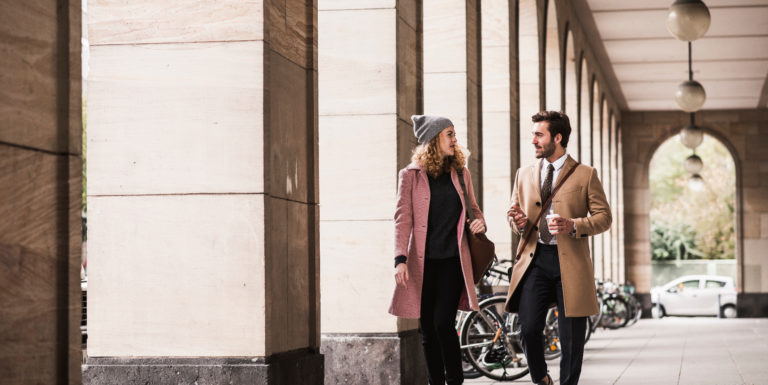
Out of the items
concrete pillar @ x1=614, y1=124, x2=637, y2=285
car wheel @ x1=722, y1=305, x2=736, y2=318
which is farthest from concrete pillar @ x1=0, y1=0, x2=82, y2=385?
car wheel @ x1=722, y1=305, x2=736, y2=318

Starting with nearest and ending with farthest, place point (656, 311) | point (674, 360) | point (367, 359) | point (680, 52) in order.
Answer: point (367, 359), point (674, 360), point (680, 52), point (656, 311)

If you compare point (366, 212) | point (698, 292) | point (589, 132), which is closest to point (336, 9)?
point (366, 212)

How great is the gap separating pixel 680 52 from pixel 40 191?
2162cm

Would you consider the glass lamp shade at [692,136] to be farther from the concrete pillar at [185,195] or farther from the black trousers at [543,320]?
the concrete pillar at [185,195]

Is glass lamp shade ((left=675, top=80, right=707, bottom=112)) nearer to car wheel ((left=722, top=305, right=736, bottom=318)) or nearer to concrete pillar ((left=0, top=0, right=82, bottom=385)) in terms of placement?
concrete pillar ((left=0, top=0, right=82, bottom=385))

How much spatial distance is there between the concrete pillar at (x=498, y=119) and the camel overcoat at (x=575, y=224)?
5.94 m

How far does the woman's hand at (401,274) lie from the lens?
590 cm

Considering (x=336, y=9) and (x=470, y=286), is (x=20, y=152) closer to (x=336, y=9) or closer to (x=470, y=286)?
(x=470, y=286)

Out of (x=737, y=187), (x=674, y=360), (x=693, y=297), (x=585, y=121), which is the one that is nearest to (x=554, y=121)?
(x=674, y=360)

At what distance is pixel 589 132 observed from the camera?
22.8 metres

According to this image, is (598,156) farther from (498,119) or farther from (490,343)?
(490,343)

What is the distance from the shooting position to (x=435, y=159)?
612 centimetres

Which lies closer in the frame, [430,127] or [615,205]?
[430,127]

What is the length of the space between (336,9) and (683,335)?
1133 centimetres
